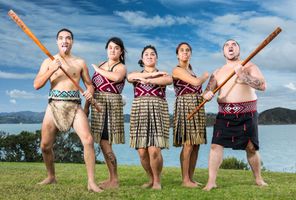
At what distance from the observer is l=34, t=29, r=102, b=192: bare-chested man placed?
7.59 meters

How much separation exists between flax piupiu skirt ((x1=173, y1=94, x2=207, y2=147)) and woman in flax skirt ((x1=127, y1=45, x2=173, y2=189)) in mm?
397

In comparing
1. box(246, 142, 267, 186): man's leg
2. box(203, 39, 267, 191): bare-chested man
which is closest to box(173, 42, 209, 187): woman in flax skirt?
box(203, 39, 267, 191): bare-chested man

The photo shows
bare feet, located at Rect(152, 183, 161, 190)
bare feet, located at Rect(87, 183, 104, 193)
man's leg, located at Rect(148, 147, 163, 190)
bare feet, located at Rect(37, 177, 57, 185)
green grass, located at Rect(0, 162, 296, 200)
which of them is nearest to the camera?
green grass, located at Rect(0, 162, 296, 200)

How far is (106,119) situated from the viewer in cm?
791

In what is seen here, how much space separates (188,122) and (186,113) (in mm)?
155

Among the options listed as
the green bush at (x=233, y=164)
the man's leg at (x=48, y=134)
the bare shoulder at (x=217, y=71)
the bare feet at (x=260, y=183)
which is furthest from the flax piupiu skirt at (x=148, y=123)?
the green bush at (x=233, y=164)

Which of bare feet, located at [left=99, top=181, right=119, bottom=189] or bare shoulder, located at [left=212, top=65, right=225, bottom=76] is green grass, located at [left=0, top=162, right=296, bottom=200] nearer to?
bare feet, located at [left=99, top=181, right=119, bottom=189]

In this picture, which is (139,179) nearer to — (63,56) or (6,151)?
(63,56)

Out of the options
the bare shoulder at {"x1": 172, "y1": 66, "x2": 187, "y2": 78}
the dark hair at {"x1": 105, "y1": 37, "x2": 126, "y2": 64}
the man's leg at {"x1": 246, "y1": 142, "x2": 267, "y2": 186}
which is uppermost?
the dark hair at {"x1": 105, "y1": 37, "x2": 126, "y2": 64}

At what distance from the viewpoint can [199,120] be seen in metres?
8.20

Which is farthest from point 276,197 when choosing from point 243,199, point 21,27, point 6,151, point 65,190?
point 6,151

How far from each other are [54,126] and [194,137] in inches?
90.9

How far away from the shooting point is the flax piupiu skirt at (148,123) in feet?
25.2

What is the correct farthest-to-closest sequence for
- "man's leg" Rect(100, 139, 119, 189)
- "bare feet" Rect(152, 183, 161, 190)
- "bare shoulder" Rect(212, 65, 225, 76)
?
"bare shoulder" Rect(212, 65, 225, 76) → "man's leg" Rect(100, 139, 119, 189) → "bare feet" Rect(152, 183, 161, 190)
